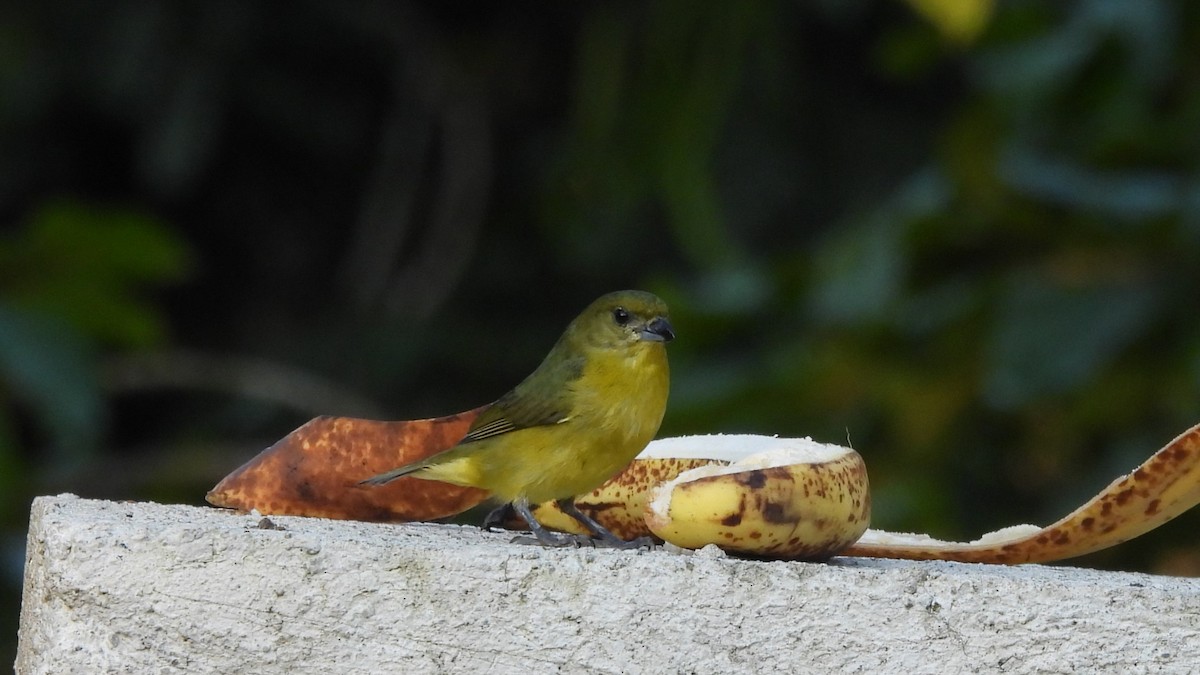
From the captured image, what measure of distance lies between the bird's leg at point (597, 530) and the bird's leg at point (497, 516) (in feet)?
0.23

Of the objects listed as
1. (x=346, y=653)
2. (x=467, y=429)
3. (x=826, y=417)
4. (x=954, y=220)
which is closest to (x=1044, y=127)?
(x=954, y=220)

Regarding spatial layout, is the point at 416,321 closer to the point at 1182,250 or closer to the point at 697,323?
the point at 697,323

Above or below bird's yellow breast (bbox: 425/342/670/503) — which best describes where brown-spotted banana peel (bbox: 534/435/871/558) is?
below

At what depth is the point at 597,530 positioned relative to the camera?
2.32 m

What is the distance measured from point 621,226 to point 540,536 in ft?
15.7

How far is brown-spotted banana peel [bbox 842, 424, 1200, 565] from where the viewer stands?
198 centimetres

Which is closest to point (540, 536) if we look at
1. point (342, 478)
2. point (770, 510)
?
point (342, 478)

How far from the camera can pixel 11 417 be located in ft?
22.4

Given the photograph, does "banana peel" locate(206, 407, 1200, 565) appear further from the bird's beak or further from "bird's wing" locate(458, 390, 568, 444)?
the bird's beak

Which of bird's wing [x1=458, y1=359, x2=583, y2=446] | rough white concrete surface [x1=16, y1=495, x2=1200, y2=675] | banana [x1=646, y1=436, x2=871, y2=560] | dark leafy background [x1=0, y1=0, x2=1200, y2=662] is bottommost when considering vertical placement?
rough white concrete surface [x1=16, y1=495, x2=1200, y2=675]

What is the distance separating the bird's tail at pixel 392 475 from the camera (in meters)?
2.17

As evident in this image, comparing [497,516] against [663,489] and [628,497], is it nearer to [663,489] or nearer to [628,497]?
[628,497]

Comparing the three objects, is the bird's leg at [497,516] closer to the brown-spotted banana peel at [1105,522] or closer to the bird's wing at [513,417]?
the bird's wing at [513,417]

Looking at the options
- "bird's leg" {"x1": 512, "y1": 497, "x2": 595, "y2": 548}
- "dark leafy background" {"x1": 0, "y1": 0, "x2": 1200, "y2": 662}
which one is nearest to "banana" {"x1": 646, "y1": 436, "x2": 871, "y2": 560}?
"bird's leg" {"x1": 512, "y1": 497, "x2": 595, "y2": 548}
